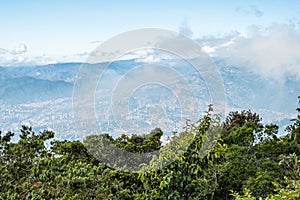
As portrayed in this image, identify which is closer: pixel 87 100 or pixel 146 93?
pixel 87 100

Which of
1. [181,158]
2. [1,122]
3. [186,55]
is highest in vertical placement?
[186,55]

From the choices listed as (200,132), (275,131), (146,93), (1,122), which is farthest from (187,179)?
(1,122)

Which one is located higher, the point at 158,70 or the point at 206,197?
the point at 158,70

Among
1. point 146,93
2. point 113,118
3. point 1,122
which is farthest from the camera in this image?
point 1,122

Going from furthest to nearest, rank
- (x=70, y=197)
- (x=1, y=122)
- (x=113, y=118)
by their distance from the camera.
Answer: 1. (x=1, y=122)
2. (x=113, y=118)
3. (x=70, y=197)

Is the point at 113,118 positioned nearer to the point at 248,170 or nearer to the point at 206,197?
the point at 206,197

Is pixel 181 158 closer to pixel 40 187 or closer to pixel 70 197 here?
pixel 70 197
